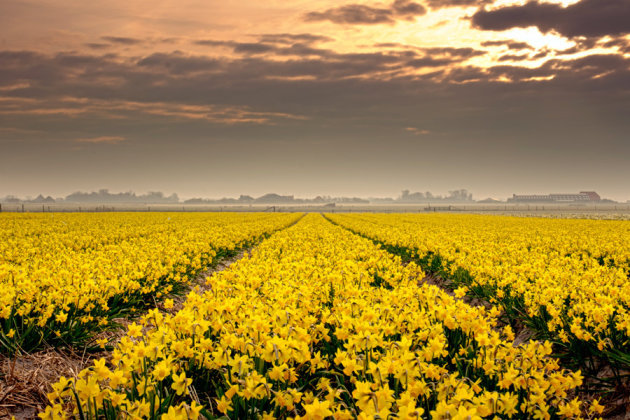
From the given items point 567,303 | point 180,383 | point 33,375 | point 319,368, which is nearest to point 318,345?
point 319,368

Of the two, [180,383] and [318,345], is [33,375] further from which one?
[318,345]

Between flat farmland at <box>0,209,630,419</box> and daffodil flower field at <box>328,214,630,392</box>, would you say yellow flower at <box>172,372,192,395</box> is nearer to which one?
flat farmland at <box>0,209,630,419</box>

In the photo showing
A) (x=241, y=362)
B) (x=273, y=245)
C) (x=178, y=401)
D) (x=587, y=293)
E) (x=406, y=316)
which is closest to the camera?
(x=241, y=362)

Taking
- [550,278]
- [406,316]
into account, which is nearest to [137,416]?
[406,316]

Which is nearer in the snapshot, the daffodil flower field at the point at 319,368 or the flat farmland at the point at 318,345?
the daffodil flower field at the point at 319,368

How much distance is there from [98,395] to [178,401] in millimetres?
1305

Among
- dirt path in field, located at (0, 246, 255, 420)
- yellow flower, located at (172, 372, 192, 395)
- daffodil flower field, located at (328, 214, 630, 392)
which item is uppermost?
yellow flower, located at (172, 372, 192, 395)

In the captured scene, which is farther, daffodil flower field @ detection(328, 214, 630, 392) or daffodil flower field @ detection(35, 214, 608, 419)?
daffodil flower field @ detection(328, 214, 630, 392)

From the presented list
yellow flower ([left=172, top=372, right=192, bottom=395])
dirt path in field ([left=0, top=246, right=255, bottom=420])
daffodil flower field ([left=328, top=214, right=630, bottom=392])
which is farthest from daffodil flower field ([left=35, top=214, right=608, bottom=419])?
dirt path in field ([left=0, top=246, right=255, bottom=420])

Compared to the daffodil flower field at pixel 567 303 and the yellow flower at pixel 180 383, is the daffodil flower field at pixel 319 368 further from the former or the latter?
the daffodil flower field at pixel 567 303

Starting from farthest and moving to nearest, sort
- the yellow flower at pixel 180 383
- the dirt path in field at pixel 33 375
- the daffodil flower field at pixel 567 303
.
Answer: the daffodil flower field at pixel 567 303 < the dirt path in field at pixel 33 375 < the yellow flower at pixel 180 383

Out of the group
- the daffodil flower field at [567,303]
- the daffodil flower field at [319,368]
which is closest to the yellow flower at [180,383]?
the daffodil flower field at [319,368]

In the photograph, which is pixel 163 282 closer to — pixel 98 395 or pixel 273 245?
pixel 273 245

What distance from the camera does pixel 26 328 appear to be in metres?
7.18
